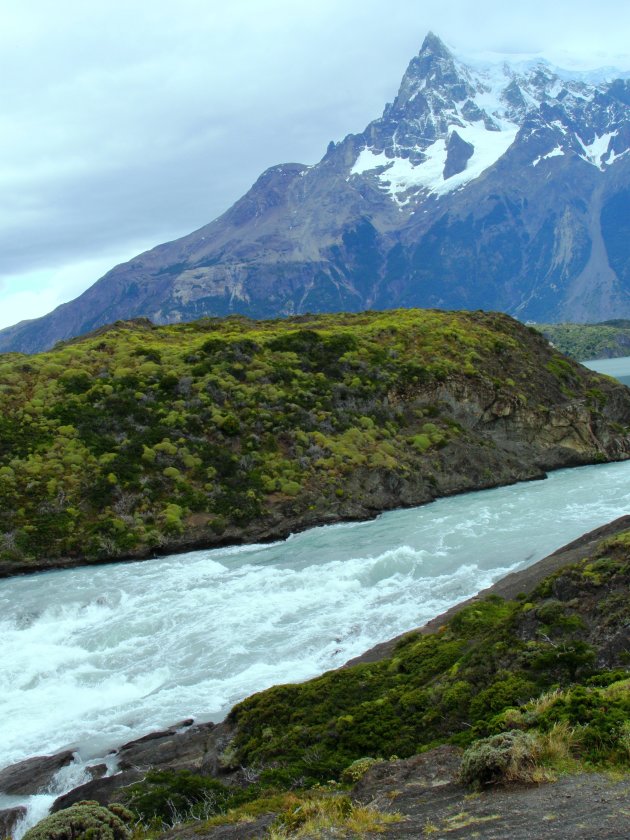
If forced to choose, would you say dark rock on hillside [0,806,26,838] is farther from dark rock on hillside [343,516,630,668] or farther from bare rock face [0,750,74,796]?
dark rock on hillside [343,516,630,668]

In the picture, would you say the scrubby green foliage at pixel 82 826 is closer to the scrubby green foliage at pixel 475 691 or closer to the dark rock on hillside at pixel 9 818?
the scrubby green foliage at pixel 475 691

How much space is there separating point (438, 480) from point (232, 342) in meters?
19.3

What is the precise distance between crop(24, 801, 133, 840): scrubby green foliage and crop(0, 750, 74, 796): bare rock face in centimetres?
571

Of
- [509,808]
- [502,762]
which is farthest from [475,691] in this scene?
[509,808]

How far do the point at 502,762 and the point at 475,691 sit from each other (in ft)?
14.5

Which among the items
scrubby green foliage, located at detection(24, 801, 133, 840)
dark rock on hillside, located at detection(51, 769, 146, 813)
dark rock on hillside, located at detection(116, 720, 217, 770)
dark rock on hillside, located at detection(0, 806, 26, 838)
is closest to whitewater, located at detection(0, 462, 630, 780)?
dark rock on hillside, located at detection(116, 720, 217, 770)

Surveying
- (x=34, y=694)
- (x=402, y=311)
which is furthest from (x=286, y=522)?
(x=402, y=311)

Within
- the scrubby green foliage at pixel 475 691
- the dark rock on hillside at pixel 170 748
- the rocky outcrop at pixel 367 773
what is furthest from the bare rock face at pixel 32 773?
the scrubby green foliage at pixel 475 691

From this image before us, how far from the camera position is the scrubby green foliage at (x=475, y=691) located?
1244 cm

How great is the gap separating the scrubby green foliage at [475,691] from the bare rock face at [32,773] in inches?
181

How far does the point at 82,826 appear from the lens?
38.6ft

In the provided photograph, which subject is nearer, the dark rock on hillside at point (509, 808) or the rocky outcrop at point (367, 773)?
the dark rock on hillside at point (509, 808)

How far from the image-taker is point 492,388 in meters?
56.9

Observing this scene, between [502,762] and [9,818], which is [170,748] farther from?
[502,762]
